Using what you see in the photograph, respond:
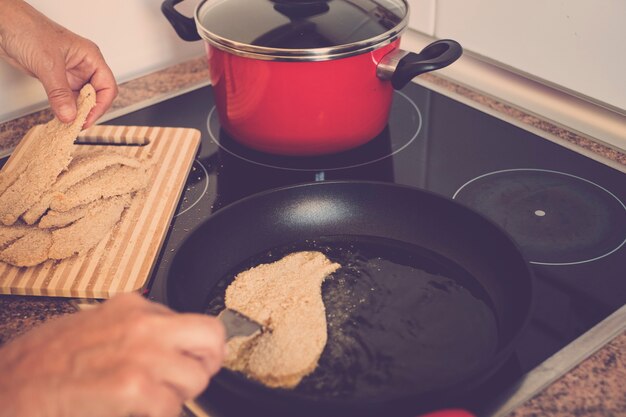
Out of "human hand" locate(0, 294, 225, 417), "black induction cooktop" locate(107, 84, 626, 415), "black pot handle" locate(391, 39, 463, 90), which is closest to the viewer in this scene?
"human hand" locate(0, 294, 225, 417)

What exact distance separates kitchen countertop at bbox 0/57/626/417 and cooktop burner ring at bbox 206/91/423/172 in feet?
0.42

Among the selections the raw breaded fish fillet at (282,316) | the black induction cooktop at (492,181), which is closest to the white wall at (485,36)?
the black induction cooktop at (492,181)

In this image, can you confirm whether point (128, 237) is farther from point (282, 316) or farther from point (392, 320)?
point (392, 320)

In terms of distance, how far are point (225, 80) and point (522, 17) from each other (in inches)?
19.8

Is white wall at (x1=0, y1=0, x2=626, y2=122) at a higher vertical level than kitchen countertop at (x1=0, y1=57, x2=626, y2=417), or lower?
higher

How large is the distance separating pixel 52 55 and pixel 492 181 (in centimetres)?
66

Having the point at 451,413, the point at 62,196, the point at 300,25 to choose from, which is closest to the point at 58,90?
the point at 62,196

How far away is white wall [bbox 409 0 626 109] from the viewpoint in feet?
3.24

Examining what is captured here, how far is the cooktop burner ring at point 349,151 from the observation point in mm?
1032

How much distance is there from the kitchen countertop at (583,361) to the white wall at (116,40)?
0.13ft

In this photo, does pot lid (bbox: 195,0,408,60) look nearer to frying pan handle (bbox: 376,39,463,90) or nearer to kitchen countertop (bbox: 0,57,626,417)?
frying pan handle (bbox: 376,39,463,90)

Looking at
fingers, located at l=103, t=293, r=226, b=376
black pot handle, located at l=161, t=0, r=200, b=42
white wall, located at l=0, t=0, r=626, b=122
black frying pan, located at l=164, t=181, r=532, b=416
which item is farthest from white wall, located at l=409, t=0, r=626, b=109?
fingers, located at l=103, t=293, r=226, b=376

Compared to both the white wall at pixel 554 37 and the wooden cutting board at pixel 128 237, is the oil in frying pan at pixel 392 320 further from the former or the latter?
the white wall at pixel 554 37

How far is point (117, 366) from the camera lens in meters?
0.51
